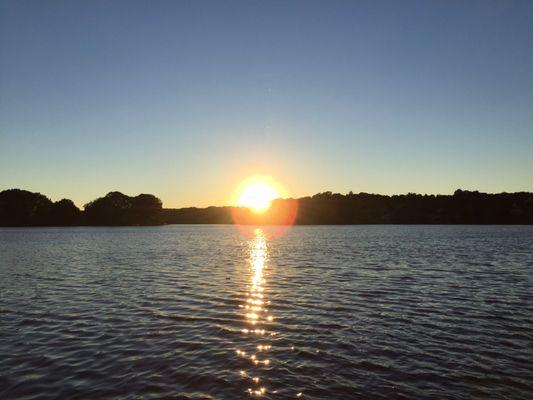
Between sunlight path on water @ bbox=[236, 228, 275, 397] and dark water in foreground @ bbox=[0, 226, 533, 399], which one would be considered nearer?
dark water in foreground @ bbox=[0, 226, 533, 399]

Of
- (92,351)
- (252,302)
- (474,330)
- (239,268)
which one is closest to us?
(92,351)

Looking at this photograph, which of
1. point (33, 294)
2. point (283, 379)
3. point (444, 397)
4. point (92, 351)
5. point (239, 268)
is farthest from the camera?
point (239, 268)

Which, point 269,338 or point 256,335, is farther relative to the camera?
point 256,335

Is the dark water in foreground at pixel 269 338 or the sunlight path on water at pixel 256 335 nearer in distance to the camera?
the dark water in foreground at pixel 269 338

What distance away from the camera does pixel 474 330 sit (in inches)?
872

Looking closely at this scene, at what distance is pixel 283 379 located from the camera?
15.6m

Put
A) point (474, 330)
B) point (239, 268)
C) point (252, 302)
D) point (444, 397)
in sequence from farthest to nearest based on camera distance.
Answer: point (239, 268), point (252, 302), point (474, 330), point (444, 397)

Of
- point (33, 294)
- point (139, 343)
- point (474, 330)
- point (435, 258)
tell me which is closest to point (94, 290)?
point (33, 294)

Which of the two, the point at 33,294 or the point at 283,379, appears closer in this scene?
the point at 283,379

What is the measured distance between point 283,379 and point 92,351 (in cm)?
926

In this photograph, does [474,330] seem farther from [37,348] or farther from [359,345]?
[37,348]

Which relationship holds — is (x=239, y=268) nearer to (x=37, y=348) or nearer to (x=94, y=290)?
(x=94, y=290)

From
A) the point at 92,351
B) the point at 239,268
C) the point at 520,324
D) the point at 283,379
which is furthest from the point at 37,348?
the point at 239,268

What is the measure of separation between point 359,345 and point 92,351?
41.0 ft
